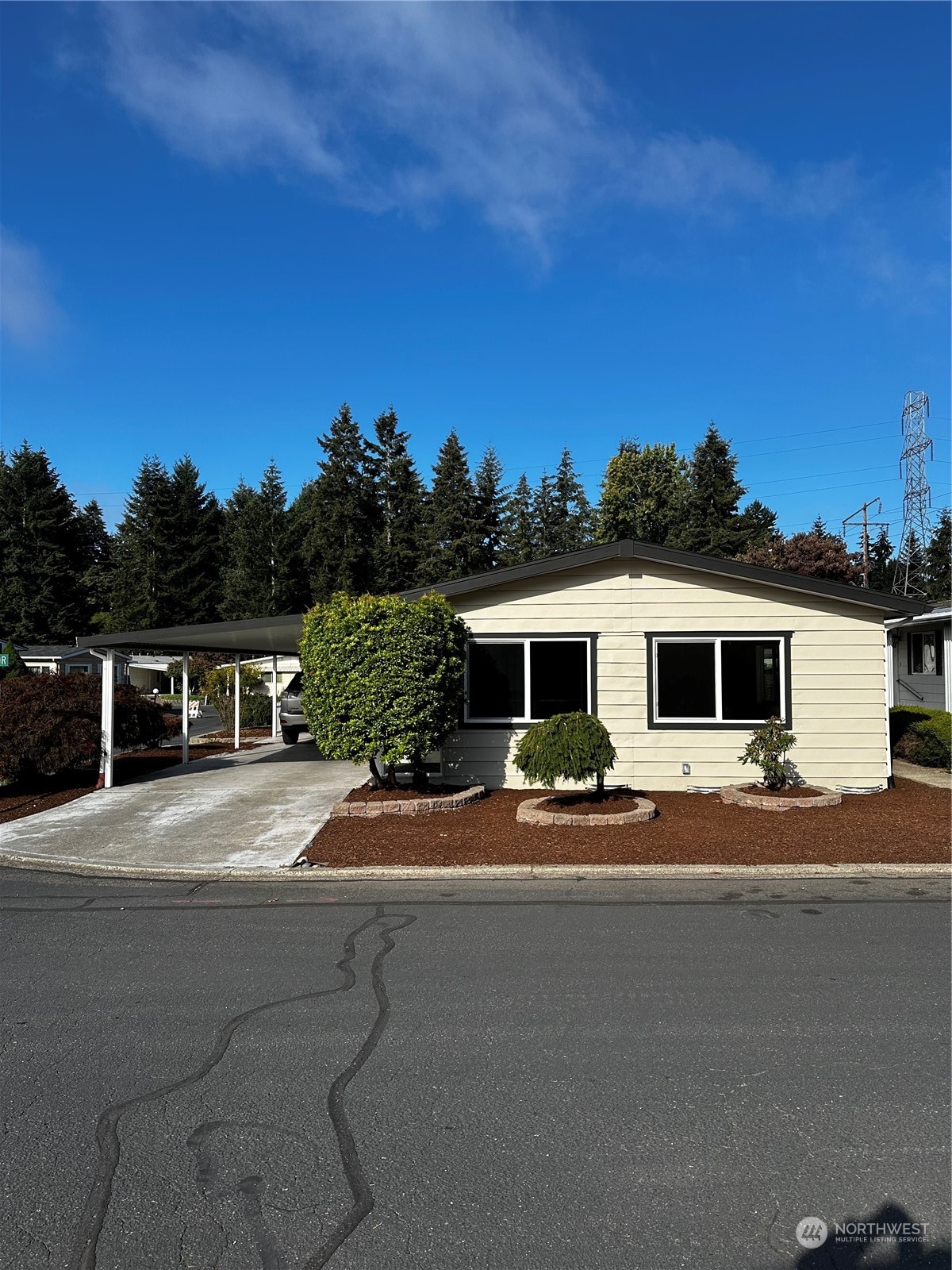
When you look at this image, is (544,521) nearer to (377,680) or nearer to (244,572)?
(244,572)

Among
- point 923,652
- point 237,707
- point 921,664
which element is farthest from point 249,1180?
point 921,664

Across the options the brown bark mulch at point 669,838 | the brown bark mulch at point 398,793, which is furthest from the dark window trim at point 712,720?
the brown bark mulch at point 398,793

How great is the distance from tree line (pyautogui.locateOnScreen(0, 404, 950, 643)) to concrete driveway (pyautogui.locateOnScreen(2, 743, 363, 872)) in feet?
96.2

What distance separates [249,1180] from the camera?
284 cm

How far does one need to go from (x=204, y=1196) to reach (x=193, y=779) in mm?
11078

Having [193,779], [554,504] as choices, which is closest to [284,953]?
[193,779]

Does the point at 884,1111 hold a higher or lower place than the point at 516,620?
lower

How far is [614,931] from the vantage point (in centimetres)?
562

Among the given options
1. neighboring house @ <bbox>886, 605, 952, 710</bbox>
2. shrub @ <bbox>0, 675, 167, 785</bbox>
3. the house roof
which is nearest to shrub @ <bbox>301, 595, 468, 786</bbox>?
the house roof

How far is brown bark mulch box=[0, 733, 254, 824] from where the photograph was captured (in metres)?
11.3

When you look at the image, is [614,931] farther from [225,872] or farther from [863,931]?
[225,872]

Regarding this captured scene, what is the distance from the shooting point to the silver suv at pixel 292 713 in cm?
1845

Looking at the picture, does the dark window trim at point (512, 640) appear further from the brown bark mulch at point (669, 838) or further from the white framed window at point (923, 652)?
the white framed window at point (923, 652)

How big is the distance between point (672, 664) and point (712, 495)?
38.2 meters
